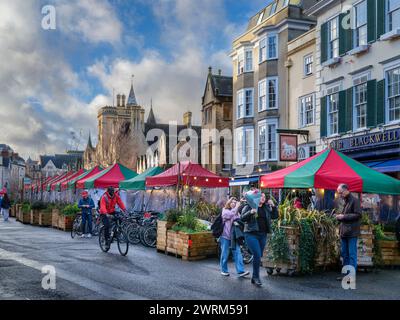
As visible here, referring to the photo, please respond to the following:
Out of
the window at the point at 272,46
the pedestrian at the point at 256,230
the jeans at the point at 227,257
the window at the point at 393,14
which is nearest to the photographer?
the pedestrian at the point at 256,230

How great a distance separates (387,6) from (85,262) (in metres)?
14.7

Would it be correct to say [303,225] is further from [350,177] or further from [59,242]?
[59,242]

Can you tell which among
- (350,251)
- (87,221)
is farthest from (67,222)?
(350,251)

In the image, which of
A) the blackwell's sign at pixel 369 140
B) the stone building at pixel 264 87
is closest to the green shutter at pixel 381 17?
the blackwell's sign at pixel 369 140

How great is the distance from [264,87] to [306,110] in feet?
14.9

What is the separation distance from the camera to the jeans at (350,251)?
35.5ft

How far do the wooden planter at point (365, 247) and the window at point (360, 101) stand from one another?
10.3 m

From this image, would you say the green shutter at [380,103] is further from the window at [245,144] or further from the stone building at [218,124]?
the stone building at [218,124]

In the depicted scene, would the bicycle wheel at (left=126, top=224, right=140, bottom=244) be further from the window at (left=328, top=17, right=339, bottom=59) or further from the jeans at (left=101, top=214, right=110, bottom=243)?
the window at (left=328, top=17, right=339, bottom=59)

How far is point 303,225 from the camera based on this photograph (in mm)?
11539

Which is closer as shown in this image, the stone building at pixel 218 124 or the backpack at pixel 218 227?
the backpack at pixel 218 227
